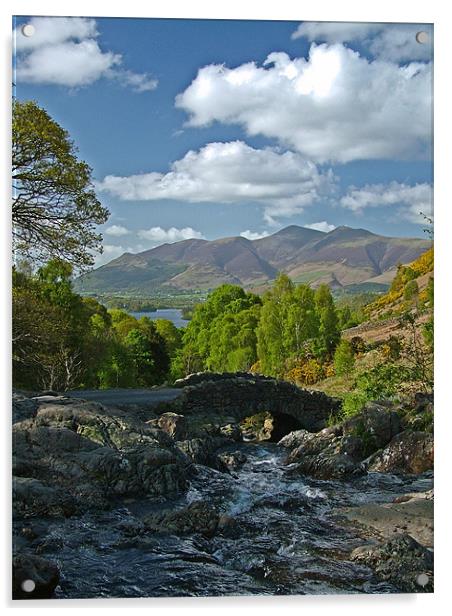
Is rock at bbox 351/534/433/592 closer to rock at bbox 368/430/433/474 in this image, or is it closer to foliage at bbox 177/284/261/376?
rock at bbox 368/430/433/474

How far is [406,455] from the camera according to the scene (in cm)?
600

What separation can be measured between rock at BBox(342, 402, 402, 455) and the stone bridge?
29 centimetres

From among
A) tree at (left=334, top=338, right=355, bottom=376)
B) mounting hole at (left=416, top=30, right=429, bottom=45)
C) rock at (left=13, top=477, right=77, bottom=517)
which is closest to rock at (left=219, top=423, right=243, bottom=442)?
tree at (left=334, top=338, right=355, bottom=376)

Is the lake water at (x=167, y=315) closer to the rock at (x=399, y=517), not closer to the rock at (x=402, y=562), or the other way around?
the rock at (x=399, y=517)

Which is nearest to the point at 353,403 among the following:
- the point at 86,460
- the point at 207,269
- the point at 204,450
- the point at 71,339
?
the point at 204,450

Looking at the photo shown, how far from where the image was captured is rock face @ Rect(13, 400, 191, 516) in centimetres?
503

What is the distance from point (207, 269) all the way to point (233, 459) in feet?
6.67

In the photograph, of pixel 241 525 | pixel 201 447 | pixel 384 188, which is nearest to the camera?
pixel 241 525

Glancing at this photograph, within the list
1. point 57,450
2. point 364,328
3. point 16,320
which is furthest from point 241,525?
point 16,320

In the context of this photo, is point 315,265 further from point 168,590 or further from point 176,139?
point 168,590

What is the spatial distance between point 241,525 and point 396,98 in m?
3.79

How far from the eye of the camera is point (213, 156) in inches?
211
